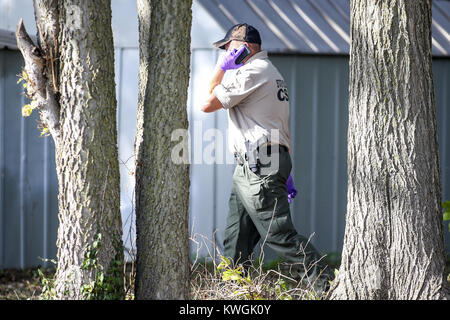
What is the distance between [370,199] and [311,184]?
2.90 metres

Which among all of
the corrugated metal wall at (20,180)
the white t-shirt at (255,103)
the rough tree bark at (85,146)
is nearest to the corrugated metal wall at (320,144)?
the white t-shirt at (255,103)

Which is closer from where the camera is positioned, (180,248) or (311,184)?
(180,248)

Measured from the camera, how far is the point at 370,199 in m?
4.07

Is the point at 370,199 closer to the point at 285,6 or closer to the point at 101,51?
the point at 101,51

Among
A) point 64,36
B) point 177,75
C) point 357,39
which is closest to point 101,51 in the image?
point 64,36

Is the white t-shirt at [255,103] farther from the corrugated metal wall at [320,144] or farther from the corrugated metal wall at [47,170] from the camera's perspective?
the corrugated metal wall at [320,144]

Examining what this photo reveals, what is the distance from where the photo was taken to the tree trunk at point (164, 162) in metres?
4.10

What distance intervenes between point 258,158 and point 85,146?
138 cm

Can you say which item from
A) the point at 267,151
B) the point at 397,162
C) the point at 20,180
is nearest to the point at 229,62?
the point at 267,151

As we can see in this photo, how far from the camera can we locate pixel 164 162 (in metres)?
4.11

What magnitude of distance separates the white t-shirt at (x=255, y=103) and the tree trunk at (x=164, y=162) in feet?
2.41

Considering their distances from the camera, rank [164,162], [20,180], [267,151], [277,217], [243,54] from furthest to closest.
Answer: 1. [20,180]
2. [243,54]
3. [267,151]
4. [277,217]
5. [164,162]

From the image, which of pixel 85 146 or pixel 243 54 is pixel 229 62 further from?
pixel 85 146

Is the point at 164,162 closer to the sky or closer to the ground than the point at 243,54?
closer to the ground
